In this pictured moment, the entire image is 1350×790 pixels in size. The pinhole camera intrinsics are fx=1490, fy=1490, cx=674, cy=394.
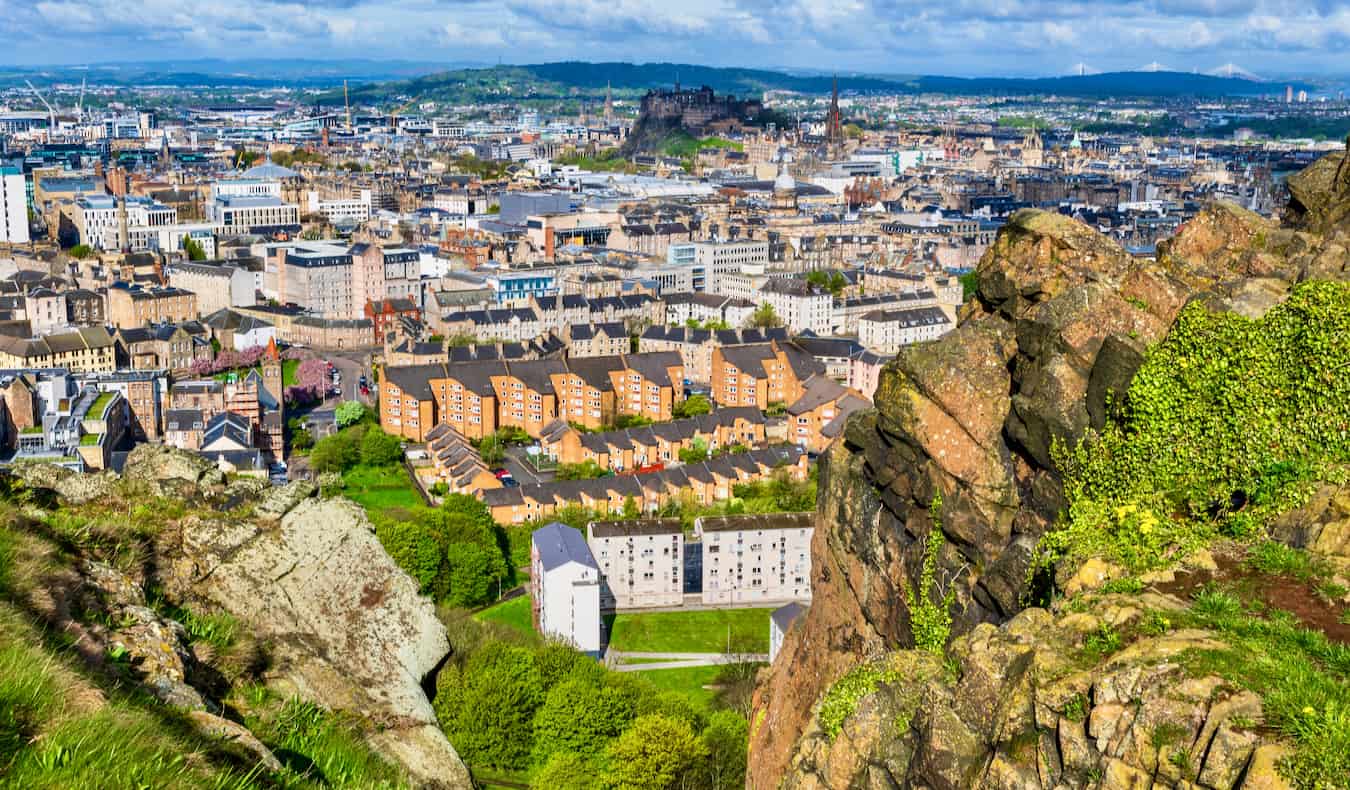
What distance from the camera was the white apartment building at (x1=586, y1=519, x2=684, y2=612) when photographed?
25094 mm

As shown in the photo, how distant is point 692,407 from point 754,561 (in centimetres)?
1216

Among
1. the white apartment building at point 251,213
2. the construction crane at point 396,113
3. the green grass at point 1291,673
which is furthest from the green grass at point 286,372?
the construction crane at point 396,113

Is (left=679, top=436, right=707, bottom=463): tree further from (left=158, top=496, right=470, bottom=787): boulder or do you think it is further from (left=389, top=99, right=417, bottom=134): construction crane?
(left=389, top=99, right=417, bottom=134): construction crane

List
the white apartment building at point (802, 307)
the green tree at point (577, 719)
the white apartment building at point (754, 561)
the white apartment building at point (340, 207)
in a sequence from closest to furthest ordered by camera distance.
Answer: the green tree at point (577, 719) → the white apartment building at point (754, 561) → the white apartment building at point (802, 307) → the white apartment building at point (340, 207)

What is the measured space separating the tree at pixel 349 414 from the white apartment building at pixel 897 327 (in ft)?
53.6

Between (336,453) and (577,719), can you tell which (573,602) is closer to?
(577,719)

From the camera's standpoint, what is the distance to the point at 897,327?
4638 cm

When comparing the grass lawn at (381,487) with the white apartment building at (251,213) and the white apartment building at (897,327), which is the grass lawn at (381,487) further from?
the white apartment building at (251,213)

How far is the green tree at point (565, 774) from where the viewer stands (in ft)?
48.5

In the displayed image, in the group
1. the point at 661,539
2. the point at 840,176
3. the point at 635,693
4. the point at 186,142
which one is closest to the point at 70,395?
the point at 661,539

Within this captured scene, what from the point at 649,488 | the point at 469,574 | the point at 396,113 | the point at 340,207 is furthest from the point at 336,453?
the point at 396,113

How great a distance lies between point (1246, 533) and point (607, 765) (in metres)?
8.27

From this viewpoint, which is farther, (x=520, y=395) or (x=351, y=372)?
(x=351, y=372)

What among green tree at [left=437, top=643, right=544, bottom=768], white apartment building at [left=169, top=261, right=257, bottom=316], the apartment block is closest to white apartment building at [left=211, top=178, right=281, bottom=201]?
white apartment building at [left=169, top=261, right=257, bottom=316]
